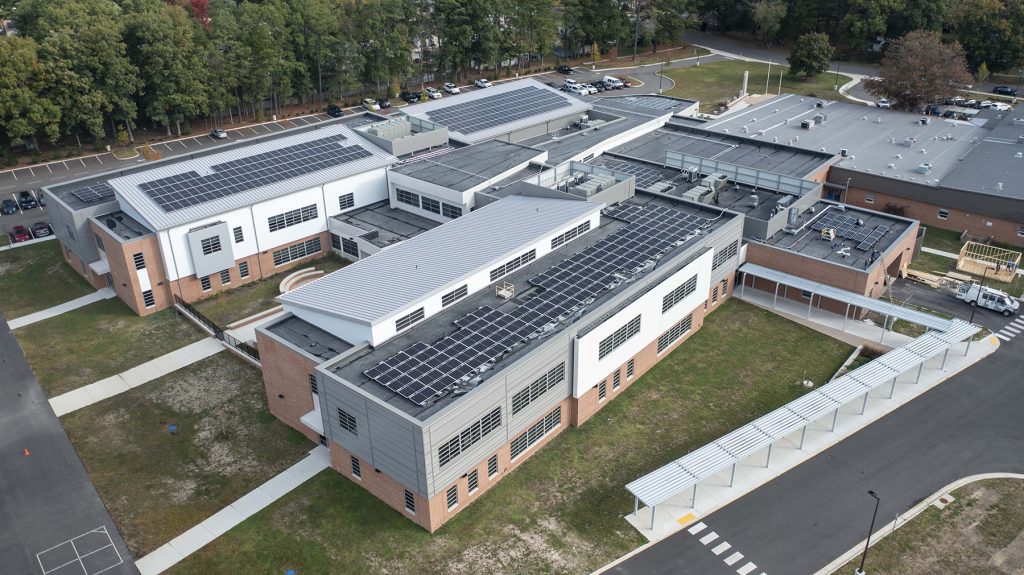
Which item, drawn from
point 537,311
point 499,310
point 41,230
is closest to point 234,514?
point 499,310

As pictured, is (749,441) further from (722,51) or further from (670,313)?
(722,51)

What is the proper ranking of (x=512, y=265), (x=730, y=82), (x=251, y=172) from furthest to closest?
(x=730, y=82), (x=251, y=172), (x=512, y=265)

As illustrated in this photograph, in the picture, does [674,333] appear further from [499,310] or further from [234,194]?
[234,194]

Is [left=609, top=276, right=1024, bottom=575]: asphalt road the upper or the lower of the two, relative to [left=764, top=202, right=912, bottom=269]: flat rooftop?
lower

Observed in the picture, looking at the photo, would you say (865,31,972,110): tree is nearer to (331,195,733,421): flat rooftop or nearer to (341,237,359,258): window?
(331,195,733,421): flat rooftop

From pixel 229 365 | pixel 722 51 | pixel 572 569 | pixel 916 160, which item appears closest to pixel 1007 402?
pixel 572 569

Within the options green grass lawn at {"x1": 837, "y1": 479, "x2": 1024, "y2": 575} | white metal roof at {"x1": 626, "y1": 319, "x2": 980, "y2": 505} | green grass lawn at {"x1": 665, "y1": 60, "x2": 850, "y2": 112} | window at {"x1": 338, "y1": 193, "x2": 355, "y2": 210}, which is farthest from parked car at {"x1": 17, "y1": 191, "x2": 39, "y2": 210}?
green grass lawn at {"x1": 665, "y1": 60, "x2": 850, "y2": 112}
